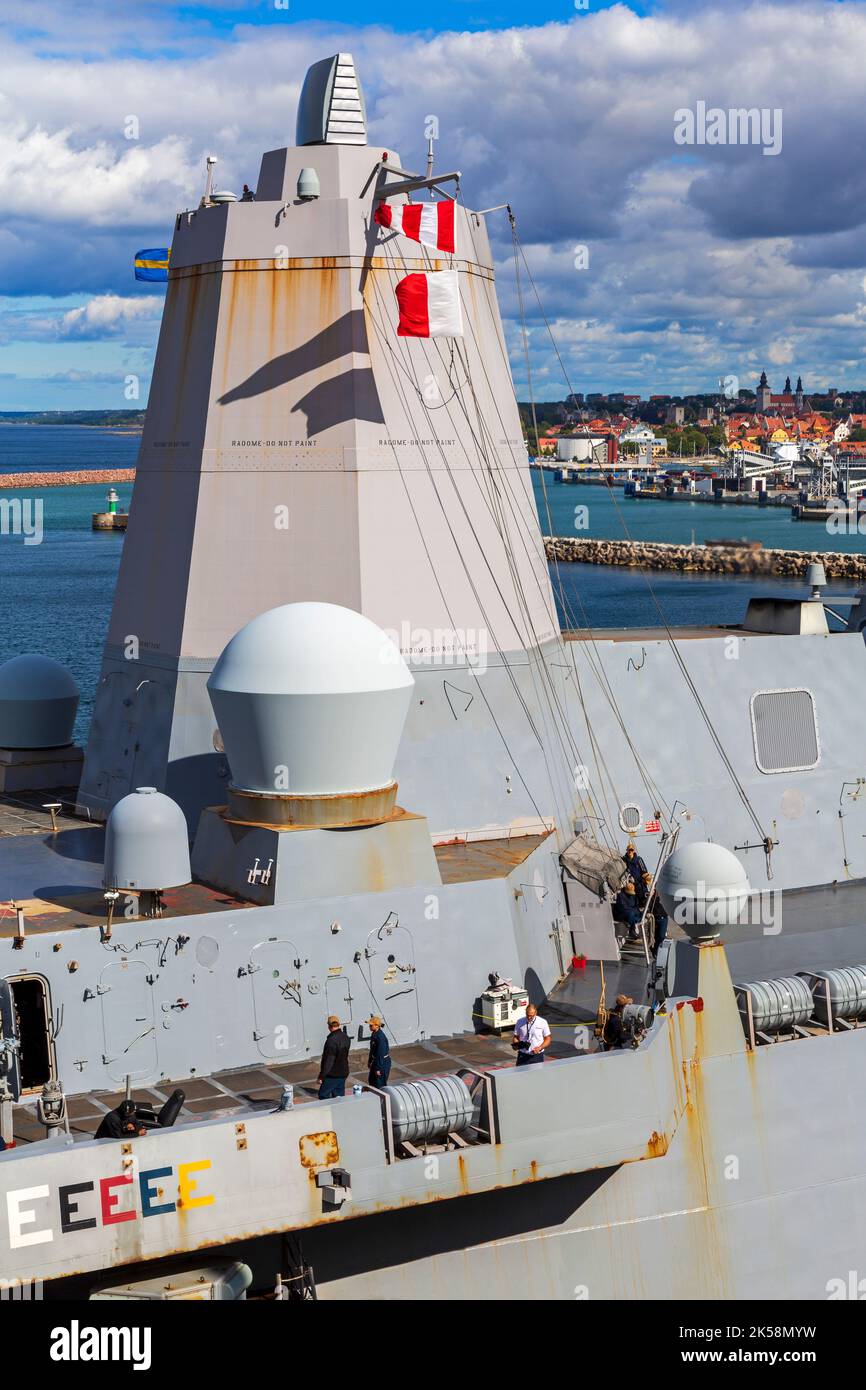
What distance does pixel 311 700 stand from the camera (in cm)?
1291

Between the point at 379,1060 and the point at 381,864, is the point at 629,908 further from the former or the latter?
the point at 379,1060

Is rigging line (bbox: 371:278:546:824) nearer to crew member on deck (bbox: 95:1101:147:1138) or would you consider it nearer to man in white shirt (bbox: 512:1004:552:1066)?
man in white shirt (bbox: 512:1004:552:1066)

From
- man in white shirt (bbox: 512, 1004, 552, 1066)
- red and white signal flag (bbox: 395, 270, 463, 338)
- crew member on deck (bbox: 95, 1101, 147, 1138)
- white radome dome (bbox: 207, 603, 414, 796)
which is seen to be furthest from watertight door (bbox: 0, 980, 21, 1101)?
red and white signal flag (bbox: 395, 270, 463, 338)

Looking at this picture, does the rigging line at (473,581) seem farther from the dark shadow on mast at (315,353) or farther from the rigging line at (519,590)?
the dark shadow on mast at (315,353)

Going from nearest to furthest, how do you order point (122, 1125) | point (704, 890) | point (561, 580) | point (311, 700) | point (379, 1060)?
point (122, 1125) < point (379, 1060) < point (311, 700) < point (704, 890) < point (561, 580)

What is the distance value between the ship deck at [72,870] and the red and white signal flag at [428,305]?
5.00m

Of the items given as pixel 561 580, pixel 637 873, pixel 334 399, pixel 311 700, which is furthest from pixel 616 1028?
pixel 561 580

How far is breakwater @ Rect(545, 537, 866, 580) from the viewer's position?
9675 cm

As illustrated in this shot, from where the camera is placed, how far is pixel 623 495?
638 ft

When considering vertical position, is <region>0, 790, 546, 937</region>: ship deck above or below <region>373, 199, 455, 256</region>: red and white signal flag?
below

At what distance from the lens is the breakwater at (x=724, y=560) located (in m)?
96.8

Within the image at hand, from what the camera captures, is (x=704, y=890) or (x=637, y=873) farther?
(x=637, y=873)

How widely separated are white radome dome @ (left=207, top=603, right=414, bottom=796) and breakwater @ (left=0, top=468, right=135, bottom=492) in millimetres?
141001

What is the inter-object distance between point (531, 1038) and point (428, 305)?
6885 millimetres
